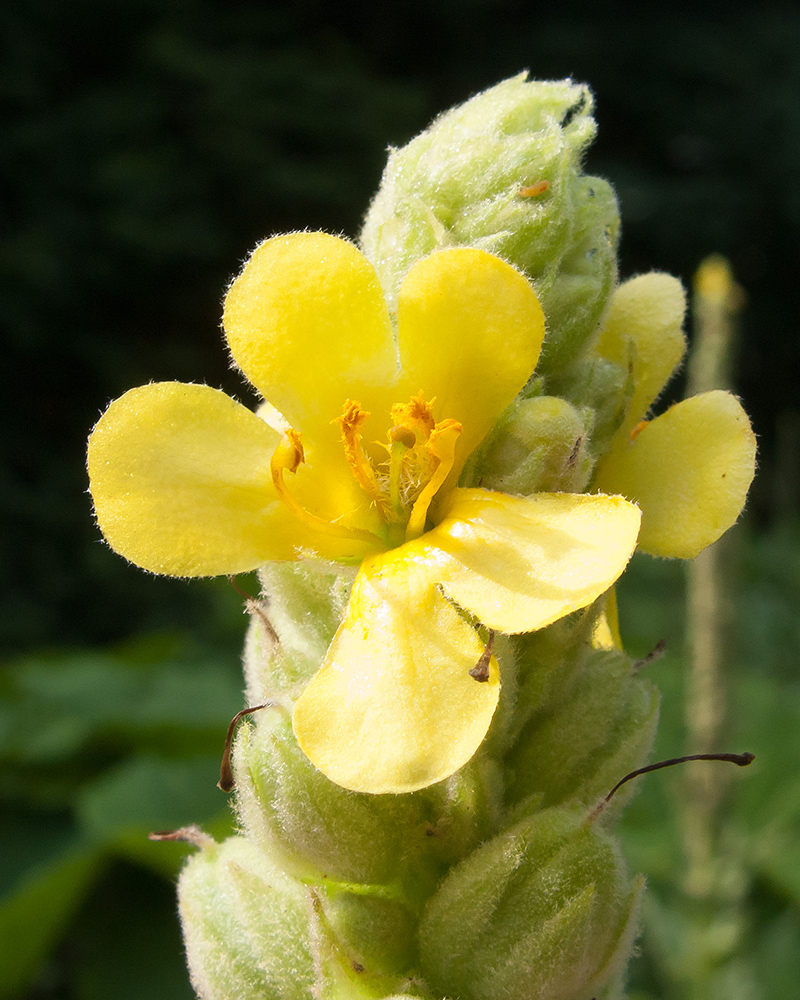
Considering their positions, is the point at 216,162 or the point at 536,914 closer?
the point at 536,914

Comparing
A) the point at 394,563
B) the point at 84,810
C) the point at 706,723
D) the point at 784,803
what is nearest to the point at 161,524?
the point at 394,563

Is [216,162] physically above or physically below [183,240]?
above

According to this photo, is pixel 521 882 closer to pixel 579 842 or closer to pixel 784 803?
pixel 579 842

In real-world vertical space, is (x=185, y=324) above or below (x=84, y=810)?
above

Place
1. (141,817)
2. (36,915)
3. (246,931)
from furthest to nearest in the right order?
(141,817), (36,915), (246,931)

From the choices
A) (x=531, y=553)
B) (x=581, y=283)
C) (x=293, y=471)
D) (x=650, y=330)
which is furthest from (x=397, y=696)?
(x=650, y=330)

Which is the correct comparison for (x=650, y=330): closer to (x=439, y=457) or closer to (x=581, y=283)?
(x=581, y=283)
